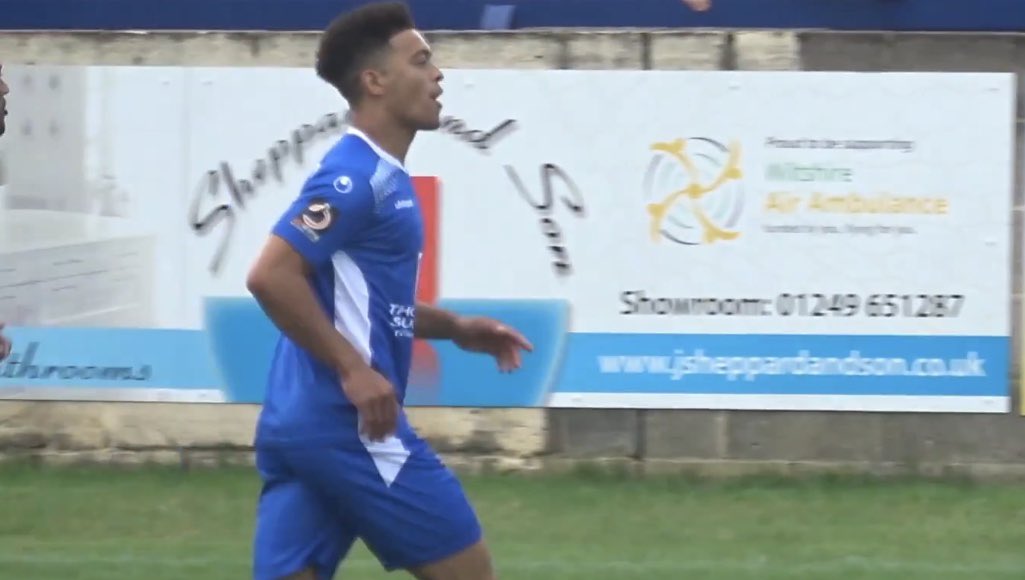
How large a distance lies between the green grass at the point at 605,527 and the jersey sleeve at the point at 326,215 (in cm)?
312

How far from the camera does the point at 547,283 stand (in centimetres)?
886

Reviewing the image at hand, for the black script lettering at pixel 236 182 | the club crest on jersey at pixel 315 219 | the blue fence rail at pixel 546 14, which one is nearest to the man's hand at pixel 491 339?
the club crest on jersey at pixel 315 219

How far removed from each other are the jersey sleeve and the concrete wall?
520 centimetres

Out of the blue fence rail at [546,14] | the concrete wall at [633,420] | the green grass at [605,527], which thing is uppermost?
the blue fence rail at [546,14]

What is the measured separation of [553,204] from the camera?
29.0 ft

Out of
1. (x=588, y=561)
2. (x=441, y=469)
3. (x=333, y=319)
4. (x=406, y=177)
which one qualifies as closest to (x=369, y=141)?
(x=406, y=177)

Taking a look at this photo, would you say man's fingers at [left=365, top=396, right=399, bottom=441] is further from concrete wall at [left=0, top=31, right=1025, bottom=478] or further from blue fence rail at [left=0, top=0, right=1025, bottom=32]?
blue fence rail at [left=0, top=0, right=1025, bottom=32]

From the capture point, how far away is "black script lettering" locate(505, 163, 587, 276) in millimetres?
8844

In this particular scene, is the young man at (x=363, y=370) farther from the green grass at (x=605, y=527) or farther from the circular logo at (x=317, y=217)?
the green grass at (x=605, y=527)

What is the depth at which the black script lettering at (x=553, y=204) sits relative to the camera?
8.84 metres

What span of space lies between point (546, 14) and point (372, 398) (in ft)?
18.5

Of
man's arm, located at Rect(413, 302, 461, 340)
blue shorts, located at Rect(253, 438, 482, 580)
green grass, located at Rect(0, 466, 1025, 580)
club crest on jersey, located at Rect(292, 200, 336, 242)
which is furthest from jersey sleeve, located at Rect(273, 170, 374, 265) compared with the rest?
green grass, located at Rect(0, 466, 1025, 580)

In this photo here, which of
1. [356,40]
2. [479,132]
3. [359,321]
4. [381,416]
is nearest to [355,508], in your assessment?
[381,416]

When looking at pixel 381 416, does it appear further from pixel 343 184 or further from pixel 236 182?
→ pixel 236 182
